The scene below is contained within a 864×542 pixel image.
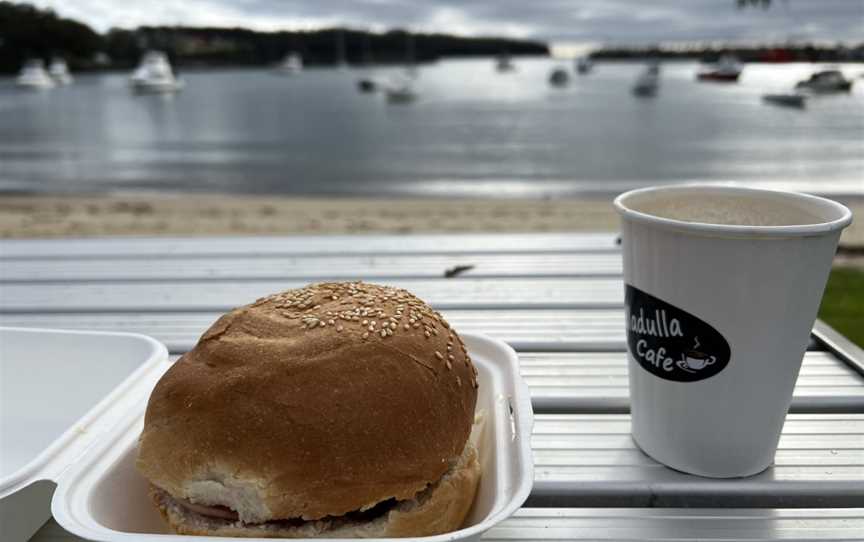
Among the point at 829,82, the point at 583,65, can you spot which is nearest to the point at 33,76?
the point at 583,65

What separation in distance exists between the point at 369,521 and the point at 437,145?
73.0 feet

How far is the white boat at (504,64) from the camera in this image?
7917 centimetres

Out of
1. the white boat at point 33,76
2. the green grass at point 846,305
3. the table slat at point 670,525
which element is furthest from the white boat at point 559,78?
the table slat at point 670,525

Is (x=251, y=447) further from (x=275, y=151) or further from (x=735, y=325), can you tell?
(x=275, y=151)

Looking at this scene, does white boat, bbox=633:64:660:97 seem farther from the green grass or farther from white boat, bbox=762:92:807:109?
the green grass

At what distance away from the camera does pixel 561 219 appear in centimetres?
1048

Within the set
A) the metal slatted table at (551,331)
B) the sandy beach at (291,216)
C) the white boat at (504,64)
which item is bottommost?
the sandy beach at (291,216)

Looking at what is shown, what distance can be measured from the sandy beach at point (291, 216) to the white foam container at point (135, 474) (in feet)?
25.9

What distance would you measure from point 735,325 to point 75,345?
114cm

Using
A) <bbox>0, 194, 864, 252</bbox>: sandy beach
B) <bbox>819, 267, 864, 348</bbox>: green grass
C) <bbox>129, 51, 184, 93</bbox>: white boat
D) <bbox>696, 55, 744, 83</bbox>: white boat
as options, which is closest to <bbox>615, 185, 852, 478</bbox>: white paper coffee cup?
<bbox>819, 267, 864, 348</bbox>: green grass

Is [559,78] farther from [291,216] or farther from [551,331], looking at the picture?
[551,331]

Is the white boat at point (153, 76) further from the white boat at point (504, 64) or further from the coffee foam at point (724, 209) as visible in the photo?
the coffee foam at point (724, 209)

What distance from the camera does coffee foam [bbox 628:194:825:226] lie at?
113cm

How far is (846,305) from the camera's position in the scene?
4.77 metres
